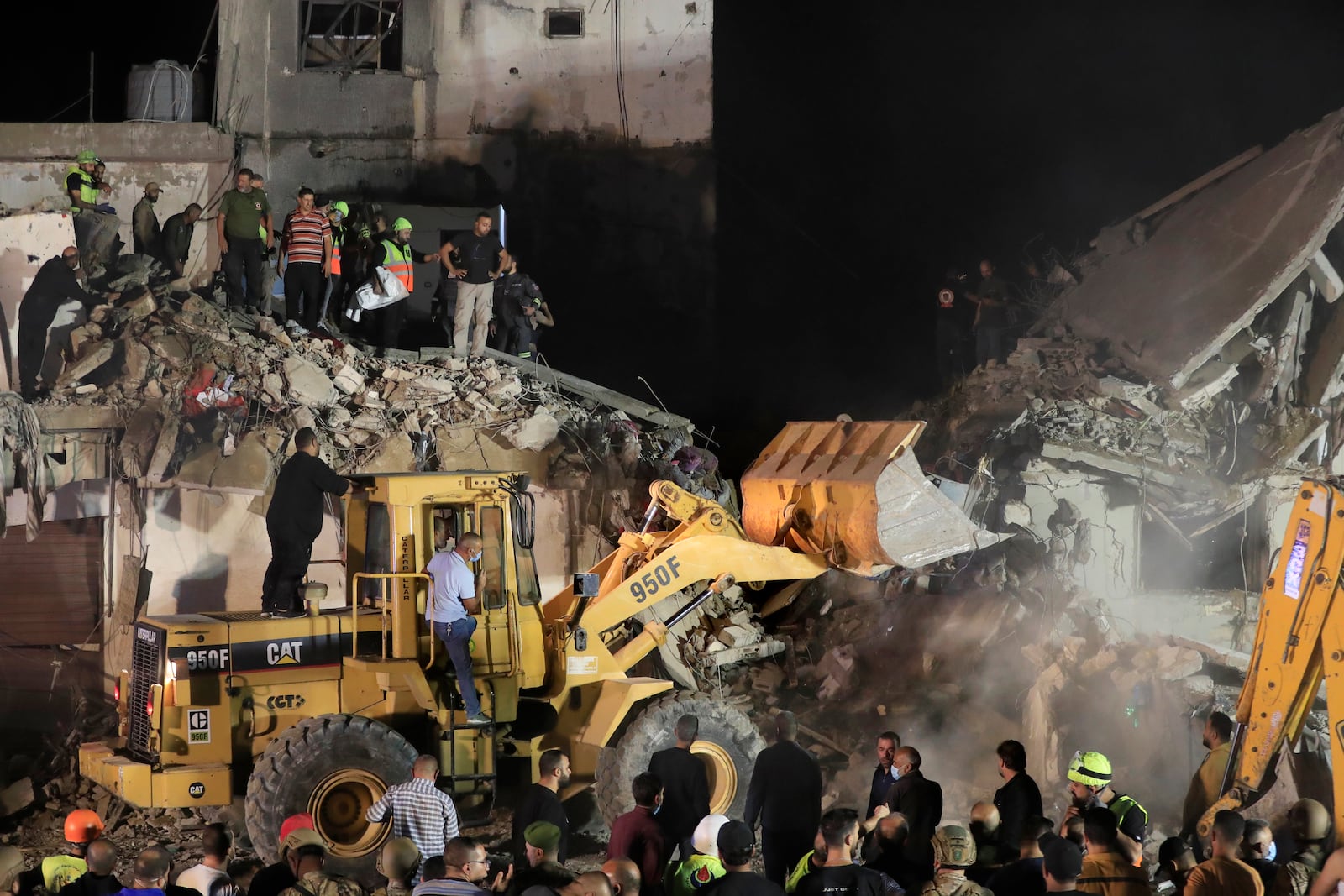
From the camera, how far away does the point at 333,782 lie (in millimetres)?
9078

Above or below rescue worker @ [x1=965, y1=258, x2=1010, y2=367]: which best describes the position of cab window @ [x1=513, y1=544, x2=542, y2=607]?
below

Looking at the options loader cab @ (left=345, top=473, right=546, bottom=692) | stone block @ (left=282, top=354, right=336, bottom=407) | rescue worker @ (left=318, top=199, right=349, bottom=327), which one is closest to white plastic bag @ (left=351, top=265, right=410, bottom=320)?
rescue worker @ (left=318, top=199, right=349, bottom=327)

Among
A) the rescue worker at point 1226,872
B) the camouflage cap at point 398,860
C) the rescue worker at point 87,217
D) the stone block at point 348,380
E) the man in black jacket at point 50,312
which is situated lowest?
the camouflage cap at point 398,860

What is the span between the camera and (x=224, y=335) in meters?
14.4

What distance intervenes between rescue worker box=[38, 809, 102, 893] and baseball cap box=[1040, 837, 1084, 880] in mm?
4038

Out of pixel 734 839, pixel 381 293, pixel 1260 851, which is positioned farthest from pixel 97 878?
pixel 381 293

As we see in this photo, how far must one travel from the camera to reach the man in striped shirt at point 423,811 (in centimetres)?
781

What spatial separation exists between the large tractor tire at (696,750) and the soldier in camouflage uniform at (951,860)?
3876 mm

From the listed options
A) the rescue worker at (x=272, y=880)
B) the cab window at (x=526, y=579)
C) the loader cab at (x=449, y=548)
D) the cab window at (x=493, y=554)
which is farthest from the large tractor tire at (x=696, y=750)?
the rescue worker at (x=272, y=880)

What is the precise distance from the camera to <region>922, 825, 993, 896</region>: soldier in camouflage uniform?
586 centimetres

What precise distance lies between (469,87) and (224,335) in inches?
257

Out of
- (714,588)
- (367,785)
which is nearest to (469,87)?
(714,588)

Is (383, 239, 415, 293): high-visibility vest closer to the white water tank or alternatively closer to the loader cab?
the white water tank

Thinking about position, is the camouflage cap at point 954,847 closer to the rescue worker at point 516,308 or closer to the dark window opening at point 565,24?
the rescue worker at point 516,308
